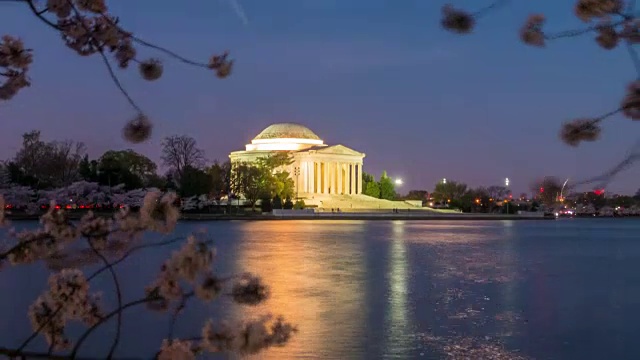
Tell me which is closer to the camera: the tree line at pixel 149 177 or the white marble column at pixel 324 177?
the tree line at pixel 149 177

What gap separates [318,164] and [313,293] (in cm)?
11664

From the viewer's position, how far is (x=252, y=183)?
102625mm

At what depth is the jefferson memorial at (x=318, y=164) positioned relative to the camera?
13450cm

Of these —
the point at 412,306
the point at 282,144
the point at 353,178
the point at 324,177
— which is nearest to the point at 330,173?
the point at 324,177

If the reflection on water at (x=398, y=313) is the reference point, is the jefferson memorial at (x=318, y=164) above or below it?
above

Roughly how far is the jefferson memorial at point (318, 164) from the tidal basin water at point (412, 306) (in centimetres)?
10094

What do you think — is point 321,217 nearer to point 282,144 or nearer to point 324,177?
point 324,177

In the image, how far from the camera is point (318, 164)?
447 ft

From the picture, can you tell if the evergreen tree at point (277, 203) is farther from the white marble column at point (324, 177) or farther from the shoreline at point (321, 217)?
the white marble column at point (324, 177)

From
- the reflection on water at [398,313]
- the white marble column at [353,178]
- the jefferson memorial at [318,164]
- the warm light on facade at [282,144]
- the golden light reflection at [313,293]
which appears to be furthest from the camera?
the warm light on facade at [282,144]

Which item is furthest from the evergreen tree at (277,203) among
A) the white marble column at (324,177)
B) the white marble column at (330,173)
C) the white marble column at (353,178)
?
the white marble column at (353,178)

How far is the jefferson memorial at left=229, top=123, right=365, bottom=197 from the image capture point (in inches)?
5295

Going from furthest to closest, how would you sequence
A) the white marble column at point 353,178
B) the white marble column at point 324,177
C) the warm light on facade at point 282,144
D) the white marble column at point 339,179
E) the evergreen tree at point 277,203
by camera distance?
1. the warm light on facade at point 282,144
2. the white marble column at point 353,178
3. the white marble column at point 339,179
4. the white marble column at point 324,177
5. the evergreen tree at point 277,203

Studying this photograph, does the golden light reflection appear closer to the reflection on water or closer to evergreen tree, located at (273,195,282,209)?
the reflection on water
